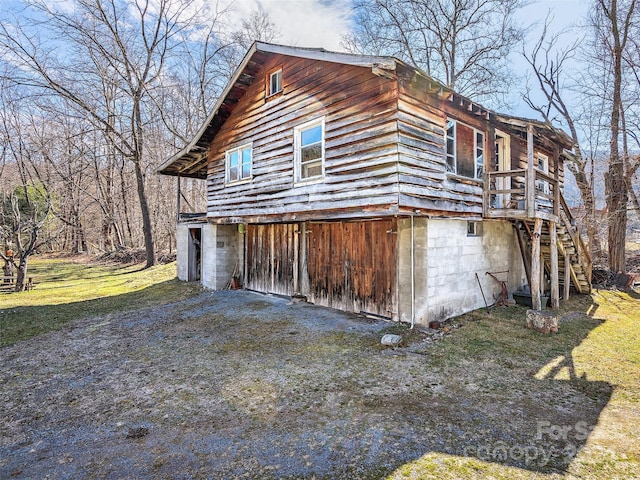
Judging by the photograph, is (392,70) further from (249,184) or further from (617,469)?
(617,469)

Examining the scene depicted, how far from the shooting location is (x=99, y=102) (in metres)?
20.7

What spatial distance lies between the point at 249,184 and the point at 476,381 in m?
8.45

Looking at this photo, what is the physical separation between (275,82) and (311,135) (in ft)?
8.85

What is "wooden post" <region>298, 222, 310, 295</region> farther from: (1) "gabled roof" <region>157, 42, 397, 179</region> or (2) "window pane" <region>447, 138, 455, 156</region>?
(1) "gabled roof" <region>157, 42, 397, 179</region>

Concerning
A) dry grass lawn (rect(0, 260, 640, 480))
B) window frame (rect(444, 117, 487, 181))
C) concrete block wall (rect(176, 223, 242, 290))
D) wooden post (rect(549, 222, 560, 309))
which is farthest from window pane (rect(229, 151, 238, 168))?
wooden post (rect(549, 222, 560, 309))

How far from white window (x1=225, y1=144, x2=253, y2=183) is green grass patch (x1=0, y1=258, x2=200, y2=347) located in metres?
4.78

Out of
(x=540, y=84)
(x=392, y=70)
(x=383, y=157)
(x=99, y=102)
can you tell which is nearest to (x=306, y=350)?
(x=383, y=157)

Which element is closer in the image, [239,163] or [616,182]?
[239,163]

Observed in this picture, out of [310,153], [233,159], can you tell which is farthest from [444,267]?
[233,159]

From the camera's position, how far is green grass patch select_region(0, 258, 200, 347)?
9078mm

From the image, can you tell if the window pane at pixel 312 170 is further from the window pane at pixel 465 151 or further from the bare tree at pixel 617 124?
the bare tree at pixel 617 124

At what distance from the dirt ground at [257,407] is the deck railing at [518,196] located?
4098 millimetres

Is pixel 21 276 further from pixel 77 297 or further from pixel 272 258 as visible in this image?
pixel 272 258

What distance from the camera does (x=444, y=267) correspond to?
8250mm
